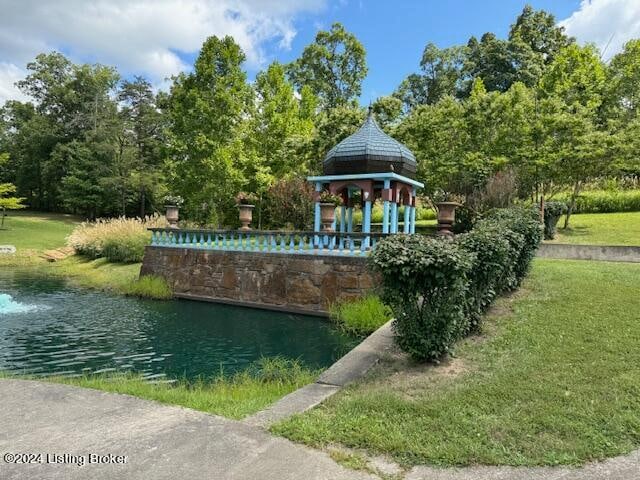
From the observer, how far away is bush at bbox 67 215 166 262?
1888cm

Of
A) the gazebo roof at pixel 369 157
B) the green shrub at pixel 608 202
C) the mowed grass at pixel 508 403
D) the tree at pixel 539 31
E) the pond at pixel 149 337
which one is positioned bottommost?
the pond at pixel 149 337

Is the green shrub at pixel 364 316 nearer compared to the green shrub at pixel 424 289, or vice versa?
the green shrub at pixel 424 289

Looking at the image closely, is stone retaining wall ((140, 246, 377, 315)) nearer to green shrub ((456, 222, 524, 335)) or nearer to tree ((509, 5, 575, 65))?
green shrub ((456, 222, 524, 335))

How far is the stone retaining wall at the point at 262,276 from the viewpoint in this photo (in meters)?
11.0

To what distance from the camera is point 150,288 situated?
13.9 meters

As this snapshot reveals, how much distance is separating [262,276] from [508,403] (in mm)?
9032

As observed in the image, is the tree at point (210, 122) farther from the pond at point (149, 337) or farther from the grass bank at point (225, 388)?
the grass bank at point (225, 388)

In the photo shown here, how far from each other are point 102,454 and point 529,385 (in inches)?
138

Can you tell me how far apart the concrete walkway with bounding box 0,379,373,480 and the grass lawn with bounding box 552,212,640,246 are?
1530 cm

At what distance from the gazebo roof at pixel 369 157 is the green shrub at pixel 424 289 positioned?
784cm

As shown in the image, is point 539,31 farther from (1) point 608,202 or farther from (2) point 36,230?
(2) point 36,230

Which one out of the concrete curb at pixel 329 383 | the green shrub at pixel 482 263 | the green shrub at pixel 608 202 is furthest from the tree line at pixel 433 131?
the concrete curb at pixel 329 383

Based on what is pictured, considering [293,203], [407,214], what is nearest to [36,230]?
[293,203]

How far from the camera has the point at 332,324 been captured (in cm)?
1024
